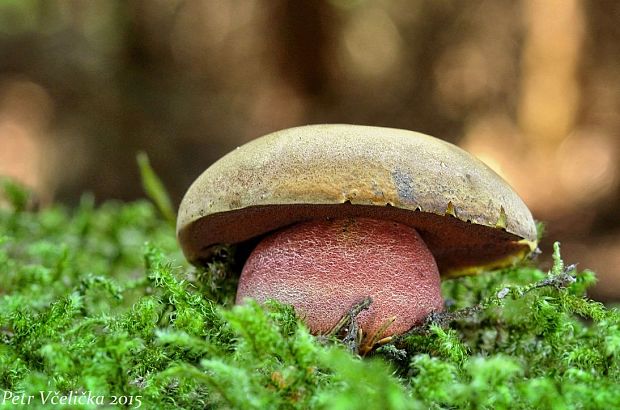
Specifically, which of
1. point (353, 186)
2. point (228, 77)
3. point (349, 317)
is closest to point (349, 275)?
point (349, 317)

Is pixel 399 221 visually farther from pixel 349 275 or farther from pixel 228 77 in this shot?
pixel 228 77

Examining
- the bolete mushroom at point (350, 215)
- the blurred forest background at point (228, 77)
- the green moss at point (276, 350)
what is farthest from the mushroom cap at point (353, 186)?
the blurred forest background at point (228, 77)

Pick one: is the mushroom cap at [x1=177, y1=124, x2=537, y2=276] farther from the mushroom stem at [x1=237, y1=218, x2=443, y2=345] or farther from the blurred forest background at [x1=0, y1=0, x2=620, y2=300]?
the blurred forest background at [x1=0, y1=0, x2=620, y2=300]

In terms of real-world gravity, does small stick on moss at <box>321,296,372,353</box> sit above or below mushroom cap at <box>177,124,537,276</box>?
below

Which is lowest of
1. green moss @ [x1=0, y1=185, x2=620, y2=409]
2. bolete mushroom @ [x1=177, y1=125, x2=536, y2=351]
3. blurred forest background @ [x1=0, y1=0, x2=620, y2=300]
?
green moss @ [x1=0, y1=185, x2=620, y2=409]

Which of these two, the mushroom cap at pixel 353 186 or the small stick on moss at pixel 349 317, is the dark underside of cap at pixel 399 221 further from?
the small stick on moss at pixel 349 317

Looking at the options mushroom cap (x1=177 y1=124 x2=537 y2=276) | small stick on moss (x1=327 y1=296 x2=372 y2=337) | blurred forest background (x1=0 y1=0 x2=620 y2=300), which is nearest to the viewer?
mushroom cap (x1=177 y1=124 x2=537 y2=276)

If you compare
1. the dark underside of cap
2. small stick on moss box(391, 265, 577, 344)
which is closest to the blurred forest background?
the dark underside of cap

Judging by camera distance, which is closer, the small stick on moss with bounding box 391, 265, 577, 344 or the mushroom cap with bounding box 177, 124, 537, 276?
the mushroom cap with bounding box 177, 124, 537, 276
